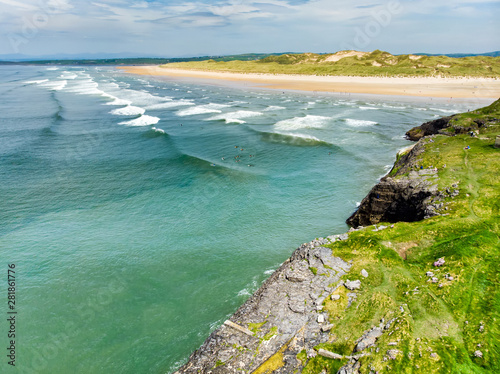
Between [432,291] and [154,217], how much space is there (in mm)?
21094

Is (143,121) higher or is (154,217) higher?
(143,121)

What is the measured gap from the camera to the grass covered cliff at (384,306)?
10180 mm

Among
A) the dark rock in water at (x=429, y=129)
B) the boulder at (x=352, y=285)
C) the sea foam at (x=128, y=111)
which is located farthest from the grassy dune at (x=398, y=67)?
A: the boulder at (x=352, y=285)

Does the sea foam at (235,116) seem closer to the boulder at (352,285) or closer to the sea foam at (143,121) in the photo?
the sea foam at (143,121)

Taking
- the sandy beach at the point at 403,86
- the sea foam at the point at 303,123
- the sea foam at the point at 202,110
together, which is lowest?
the sea foam at the point at 303,123

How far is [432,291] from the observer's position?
12.5 meters

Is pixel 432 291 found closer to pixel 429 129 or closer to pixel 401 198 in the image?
pixel 401 198

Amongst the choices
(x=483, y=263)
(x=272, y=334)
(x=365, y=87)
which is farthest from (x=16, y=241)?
(x=365, y=87)

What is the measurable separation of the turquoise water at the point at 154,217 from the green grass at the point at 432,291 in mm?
7016

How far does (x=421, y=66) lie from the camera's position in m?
123

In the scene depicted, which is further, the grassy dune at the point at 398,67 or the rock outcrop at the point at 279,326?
the grassy dune at the point at 398,67

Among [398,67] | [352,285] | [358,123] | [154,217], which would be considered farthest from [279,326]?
[398,67]

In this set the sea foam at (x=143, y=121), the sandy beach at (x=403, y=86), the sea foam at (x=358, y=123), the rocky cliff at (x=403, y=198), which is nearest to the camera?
the rocky cliff at (x=403, y=198)

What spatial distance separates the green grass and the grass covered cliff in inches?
1.5
